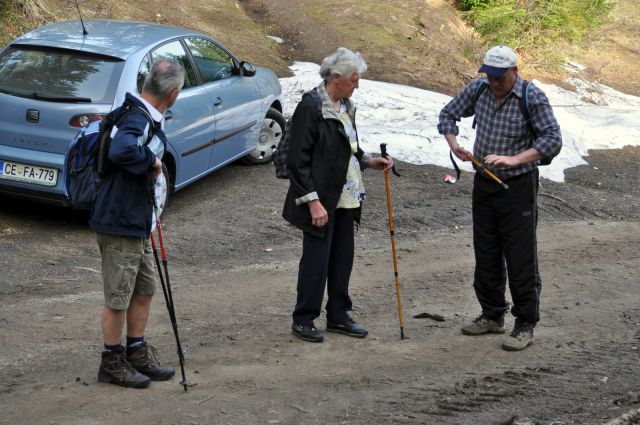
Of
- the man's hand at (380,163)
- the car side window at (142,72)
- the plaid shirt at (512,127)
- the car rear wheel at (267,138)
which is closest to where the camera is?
the plaid shirt at (512,127)

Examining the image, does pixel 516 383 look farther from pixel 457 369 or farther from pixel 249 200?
pixel 249 200

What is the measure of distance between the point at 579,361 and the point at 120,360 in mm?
3024

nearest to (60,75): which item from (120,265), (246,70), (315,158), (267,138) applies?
(246,70)

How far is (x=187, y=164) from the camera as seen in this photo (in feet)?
30.3

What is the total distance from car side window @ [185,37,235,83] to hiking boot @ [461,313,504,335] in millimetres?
4496

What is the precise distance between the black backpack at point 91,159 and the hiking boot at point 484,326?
2.85 meters

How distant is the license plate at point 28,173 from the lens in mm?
8164

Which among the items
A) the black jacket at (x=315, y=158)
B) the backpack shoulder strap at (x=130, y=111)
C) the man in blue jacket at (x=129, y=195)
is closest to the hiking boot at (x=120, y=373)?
the man in blue jacket at (x=129, y=195)

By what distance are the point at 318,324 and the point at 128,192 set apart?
7.35ft

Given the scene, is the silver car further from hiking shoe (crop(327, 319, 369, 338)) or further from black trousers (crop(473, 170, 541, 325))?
black trousers (crop(473, 170, 541, 325))

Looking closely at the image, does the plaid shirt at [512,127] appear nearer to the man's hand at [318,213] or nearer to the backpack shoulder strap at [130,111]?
the man's hand at [318,213]

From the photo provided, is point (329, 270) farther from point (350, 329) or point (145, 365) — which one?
point (145, 365)

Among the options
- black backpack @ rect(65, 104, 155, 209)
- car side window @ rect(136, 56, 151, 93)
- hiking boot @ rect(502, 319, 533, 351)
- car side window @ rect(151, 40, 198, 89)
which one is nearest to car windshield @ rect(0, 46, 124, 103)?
car side window @ rect(136, 56, 151, 93)

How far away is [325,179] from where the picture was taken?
19.2ft
